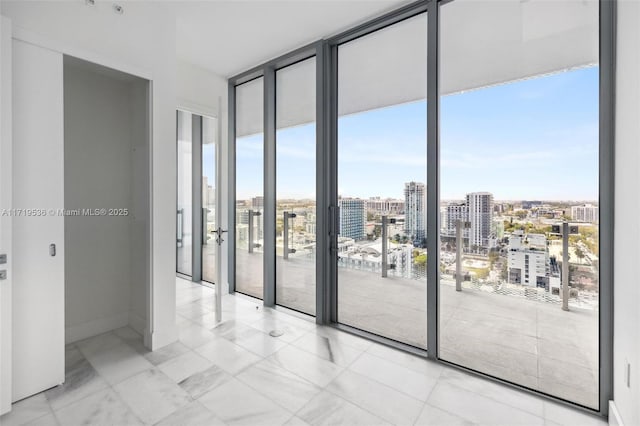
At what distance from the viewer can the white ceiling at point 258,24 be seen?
2.55 m

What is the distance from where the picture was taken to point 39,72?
196 cm

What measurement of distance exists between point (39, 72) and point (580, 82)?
11.5ft

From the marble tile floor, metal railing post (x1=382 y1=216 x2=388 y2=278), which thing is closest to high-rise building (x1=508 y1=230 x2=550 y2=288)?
the marble tile floor

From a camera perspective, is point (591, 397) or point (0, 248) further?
point (591, 397)

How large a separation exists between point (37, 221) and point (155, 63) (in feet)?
5.06

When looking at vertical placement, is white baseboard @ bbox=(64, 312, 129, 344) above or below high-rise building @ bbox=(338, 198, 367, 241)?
below

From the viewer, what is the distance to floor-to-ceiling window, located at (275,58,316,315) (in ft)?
10.8

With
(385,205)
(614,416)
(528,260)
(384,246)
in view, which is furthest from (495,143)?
(614,416)

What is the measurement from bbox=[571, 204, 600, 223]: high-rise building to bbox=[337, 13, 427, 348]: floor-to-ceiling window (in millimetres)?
982

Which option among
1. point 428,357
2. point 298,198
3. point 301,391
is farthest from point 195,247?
point 428,357

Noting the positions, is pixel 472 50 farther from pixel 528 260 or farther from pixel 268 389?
pixel 268 389

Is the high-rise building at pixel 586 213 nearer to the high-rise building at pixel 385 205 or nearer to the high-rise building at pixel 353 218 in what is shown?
the high-rise building at pixel 385 205

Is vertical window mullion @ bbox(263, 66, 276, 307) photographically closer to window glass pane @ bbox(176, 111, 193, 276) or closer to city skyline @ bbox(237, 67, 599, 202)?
city skyline @ bbox(237, 67, 599, 202)

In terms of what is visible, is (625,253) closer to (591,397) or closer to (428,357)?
(591,397)
